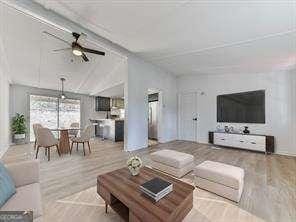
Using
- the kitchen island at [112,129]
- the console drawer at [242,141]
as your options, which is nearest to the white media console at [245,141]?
the console drawer at [242,141]

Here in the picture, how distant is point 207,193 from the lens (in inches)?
94.2

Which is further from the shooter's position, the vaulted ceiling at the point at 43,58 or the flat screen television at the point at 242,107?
the flat screen television at the point at 242,107

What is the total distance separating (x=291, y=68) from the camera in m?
4.62

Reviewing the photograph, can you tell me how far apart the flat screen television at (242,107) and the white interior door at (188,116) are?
3.42 ft

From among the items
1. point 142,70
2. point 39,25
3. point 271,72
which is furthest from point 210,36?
point 39,25

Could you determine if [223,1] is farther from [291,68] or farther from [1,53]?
[1,53]

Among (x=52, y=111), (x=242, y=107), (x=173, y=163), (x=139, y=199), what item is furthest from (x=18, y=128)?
(x=242, y=107)

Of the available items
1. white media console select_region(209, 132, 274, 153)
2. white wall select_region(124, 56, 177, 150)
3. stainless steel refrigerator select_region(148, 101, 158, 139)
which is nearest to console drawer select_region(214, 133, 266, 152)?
white media console select_region(209, 132, 274, 153)

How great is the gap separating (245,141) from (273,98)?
163 centimetres

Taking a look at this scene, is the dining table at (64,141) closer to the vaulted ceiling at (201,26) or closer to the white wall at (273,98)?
the vaulted ceiling at (201,26)

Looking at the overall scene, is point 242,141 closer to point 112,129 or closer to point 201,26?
point 201,26

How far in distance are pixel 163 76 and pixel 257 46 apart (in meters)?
3.48

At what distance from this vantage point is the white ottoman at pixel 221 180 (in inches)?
85.5

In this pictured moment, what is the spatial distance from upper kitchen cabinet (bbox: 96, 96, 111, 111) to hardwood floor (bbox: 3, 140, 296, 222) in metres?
4.90
